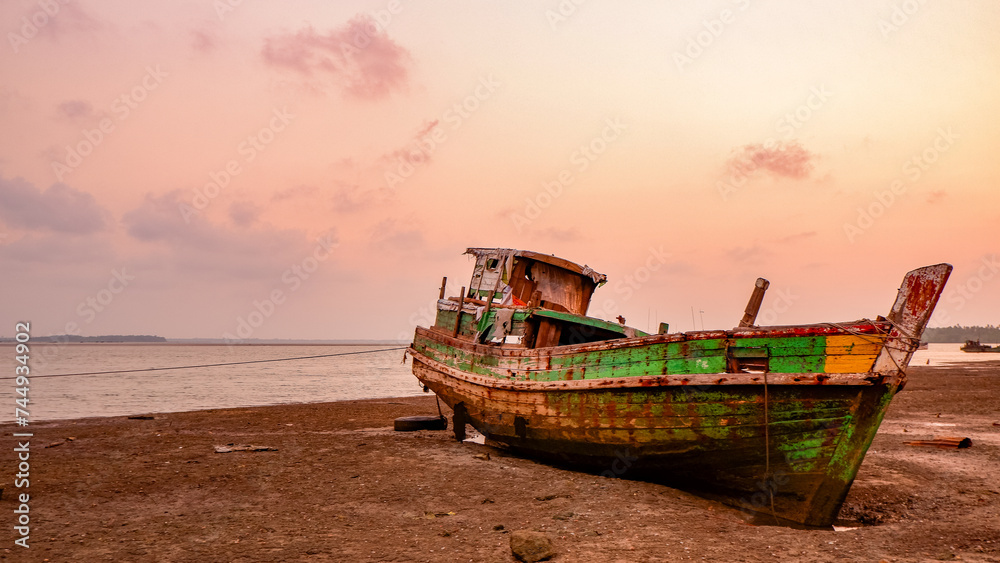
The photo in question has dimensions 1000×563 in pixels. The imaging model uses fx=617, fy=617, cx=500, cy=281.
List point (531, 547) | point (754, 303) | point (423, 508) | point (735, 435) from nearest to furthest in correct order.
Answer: point (531, 547)
point (735, 435)
point (423, 508)
point (754, 303)

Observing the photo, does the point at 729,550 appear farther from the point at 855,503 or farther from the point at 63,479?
the point at 63,479

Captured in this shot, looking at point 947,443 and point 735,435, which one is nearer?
point 735,435

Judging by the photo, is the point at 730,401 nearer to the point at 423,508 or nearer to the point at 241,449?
the point at 423,508

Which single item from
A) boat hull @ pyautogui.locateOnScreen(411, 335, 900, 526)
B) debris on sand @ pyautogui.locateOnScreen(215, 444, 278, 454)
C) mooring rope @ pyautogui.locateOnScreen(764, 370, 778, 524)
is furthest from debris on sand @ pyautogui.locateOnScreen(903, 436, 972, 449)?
debris on sand @ pyautogui.locateOnScreen(215, 444, 278, 454)

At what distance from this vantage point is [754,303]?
31.9ft

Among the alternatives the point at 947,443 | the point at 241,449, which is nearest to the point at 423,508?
the point at 241,449

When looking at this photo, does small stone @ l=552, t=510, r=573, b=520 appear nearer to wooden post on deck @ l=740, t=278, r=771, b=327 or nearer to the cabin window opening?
the cabin window opening

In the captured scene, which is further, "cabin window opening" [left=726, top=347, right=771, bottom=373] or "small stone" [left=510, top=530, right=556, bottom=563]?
"cabin window opening" [left=726, top=347, right=771, bottom=373]

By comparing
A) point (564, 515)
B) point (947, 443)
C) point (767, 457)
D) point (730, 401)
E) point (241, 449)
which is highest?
point (730, 401)

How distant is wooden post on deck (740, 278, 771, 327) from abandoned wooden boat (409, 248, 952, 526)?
0.02m

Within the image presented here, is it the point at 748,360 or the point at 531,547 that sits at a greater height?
the point at 748,360

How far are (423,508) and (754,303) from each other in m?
5.90

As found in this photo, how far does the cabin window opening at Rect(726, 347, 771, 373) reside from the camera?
784 centimetres

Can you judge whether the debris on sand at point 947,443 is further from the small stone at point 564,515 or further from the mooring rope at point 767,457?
the small stone at point 564,515
